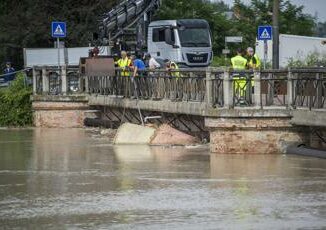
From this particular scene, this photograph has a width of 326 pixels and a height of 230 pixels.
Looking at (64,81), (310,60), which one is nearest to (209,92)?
(64,81)

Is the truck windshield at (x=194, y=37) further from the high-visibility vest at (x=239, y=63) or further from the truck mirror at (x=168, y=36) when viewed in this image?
the high-visibility vest at (x=239, y=63)

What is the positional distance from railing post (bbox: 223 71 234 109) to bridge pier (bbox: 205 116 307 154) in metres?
0.45

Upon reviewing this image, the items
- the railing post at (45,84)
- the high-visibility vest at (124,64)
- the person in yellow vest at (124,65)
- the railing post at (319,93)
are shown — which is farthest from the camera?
the railing post at (45,84)

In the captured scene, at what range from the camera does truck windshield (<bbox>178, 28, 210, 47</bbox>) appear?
4472cm

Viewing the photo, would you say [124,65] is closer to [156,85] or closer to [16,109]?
[156,85]

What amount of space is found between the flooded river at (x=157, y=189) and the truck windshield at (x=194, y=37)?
23.9 m

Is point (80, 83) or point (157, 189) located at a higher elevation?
point (80, 83)

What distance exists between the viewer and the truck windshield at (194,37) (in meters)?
44.7

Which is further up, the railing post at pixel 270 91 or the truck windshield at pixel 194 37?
the truck windshield at pixel 194 37

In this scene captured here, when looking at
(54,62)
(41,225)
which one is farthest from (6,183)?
(54,62)

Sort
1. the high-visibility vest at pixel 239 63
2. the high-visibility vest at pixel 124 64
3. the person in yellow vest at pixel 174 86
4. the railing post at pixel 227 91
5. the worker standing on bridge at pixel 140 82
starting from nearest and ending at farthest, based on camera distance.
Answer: the railing post at pixel 227 91 → the person in yellow vest at pixel 174 86 → the high-visibility vest at pixel 239 63 → the worker standing on bridge at pixel 140 82 → the high-visibility vest at pixel 124 64

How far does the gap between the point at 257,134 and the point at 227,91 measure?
1.22 metres

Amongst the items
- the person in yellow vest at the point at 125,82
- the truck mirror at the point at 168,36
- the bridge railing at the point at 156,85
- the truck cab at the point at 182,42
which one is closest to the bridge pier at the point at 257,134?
the bridge railing at the point at 156,85

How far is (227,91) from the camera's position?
62.7 feet
